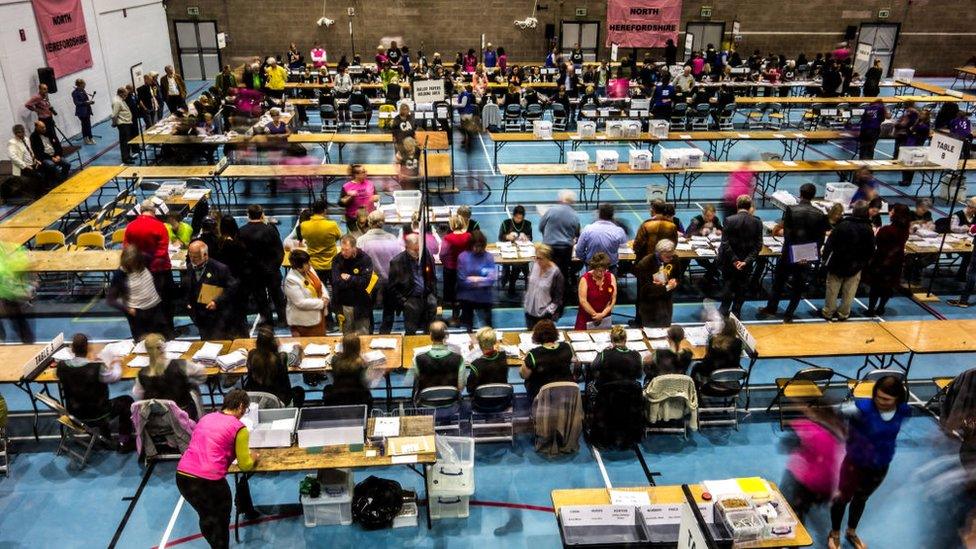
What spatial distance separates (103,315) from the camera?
9.71 metres

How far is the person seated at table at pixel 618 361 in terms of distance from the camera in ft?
21.5

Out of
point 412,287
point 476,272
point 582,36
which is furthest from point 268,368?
point 582,36

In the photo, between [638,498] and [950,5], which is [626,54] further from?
[638,498]

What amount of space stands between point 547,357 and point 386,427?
1594 millimetres

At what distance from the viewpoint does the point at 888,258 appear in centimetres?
933

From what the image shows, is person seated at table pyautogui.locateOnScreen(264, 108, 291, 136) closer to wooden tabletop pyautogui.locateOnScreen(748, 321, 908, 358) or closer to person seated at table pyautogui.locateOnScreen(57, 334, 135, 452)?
person seated at table pyautogui.locateOnScreen(57, 334, 135, 452)

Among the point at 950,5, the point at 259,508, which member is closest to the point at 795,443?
the point at 259,508

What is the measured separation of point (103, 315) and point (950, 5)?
101 feet

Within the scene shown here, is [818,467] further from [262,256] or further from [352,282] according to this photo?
[262,256]

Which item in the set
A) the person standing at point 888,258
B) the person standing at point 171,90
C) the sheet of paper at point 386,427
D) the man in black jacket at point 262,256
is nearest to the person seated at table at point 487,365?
the sheet of paper at point 386,427

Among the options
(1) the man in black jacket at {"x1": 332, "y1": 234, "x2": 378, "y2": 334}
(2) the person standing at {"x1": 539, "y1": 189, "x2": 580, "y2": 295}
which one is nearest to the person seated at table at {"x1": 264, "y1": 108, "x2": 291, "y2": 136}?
(2) the person standing at {"x1": 539, "y1": 189, "x2": 580, "y2": 295}

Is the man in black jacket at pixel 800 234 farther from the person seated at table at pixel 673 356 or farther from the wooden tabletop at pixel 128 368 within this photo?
the wooden tabletop at pixel 128 368

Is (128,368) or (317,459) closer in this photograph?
(317,459)

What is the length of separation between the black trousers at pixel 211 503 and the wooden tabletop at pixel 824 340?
5079 mm
